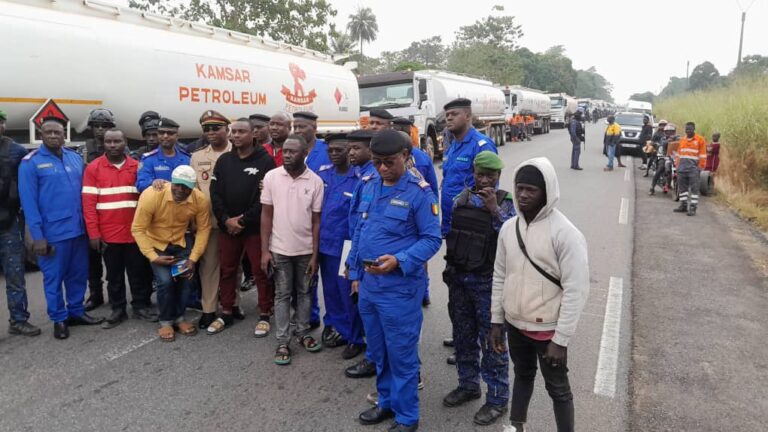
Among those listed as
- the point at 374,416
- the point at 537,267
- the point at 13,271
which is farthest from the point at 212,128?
the point at 537,267

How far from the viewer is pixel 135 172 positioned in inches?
185

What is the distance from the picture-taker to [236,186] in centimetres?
439

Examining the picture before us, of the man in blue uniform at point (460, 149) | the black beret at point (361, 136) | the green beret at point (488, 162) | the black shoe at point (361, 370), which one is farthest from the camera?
the man in blue uniform at point (460, 149)

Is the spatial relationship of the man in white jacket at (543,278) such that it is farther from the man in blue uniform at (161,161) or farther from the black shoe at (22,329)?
the black shoe at (22,329)

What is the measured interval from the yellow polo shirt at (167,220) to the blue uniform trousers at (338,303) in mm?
1132

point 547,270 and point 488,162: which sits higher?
point 488,162

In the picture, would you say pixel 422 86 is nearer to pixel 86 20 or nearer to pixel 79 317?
pixel 86 20

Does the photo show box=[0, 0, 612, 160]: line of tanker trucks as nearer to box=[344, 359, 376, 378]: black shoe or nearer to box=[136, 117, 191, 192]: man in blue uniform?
box=[136, 117, 191, 192]: man in blue uniform

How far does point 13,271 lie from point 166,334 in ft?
4.64

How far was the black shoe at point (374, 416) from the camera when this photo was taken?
3.13 m

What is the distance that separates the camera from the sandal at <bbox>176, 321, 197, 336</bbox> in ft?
14.6

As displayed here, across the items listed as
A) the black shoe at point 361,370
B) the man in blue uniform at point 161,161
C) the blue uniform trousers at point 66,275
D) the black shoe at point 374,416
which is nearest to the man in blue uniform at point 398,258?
the black shoe at point 374,416

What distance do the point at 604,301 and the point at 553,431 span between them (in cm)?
252

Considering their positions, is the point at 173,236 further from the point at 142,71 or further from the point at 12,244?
the point at 142,71
